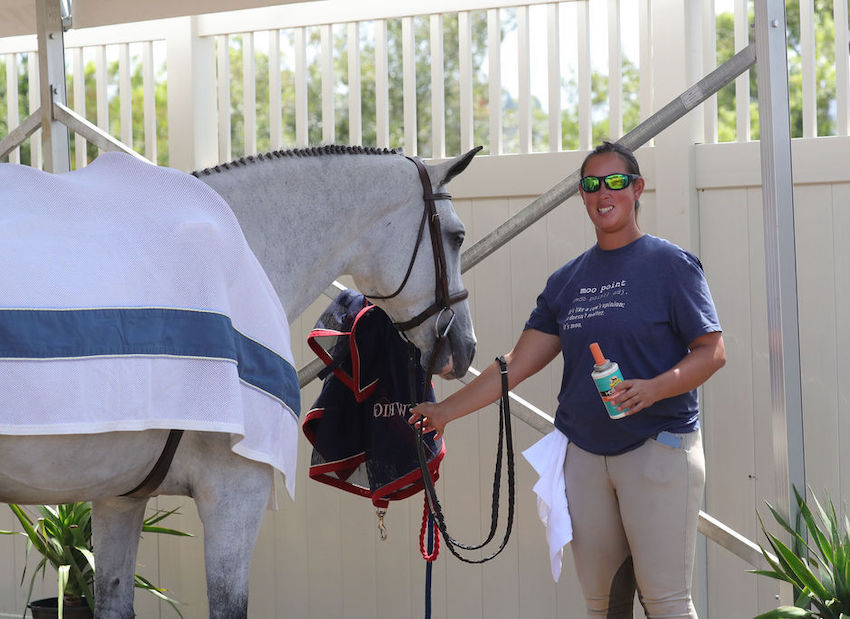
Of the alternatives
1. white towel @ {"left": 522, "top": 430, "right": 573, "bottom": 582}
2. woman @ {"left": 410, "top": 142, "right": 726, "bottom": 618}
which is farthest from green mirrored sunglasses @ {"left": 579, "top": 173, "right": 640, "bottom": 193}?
white towel @ {"left": 522, "top": 430, "right": 573, "bottom": 582}

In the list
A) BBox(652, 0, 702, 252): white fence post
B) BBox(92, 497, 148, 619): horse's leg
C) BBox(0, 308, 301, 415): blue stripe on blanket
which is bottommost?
BBox(92, 497, 148, 619): horse's leg

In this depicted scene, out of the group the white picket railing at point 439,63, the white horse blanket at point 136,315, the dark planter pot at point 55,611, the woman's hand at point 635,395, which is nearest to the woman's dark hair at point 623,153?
the woman's hand at point 635,395

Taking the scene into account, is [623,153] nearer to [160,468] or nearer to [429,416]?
[429,416]

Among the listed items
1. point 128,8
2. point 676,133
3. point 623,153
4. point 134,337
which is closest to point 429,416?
point 623,153

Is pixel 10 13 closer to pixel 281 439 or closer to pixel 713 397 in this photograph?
pixel 281 439

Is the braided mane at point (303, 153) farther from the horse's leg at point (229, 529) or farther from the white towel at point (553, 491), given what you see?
the white towel at point (553, 491)

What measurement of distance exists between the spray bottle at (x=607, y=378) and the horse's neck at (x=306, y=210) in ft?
2.19

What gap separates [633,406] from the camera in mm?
2227

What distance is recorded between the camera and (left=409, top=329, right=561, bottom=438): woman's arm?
2639 mm

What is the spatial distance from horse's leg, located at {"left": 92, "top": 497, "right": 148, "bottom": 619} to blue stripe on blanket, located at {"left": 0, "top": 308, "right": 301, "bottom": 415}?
528 millimetres

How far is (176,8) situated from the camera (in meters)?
3.45

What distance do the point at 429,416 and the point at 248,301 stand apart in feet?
2.57

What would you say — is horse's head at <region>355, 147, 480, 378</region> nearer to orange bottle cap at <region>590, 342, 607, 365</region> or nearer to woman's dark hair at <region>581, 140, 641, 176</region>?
woman's dark hair at <region>581, 140, 641, 176</region>

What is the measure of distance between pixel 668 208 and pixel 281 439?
2.02 m
